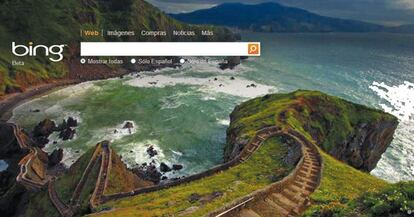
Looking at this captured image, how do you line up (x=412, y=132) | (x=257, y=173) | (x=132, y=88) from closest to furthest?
1. (x=257, y=173)
2. (x=412, y=132)
3. (x=132, y=88)

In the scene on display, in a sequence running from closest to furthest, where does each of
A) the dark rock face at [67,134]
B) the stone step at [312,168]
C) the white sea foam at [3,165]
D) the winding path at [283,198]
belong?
the winding path at [283,198], the stone step at [312,168], the white sea foam at [3,165], the dark rock face at [67,134]

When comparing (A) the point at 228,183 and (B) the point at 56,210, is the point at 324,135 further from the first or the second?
(B) the point at 56,210

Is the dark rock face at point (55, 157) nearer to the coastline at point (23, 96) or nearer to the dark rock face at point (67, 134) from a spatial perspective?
the dark rock face at point (67, 134)

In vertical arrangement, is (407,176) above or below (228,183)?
below

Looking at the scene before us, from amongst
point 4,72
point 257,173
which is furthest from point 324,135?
point 4,72

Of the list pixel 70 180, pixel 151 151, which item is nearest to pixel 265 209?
pixel 70 180

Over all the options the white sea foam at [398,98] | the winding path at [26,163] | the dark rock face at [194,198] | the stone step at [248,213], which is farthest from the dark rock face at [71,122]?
the white sea foam at [398,98]
